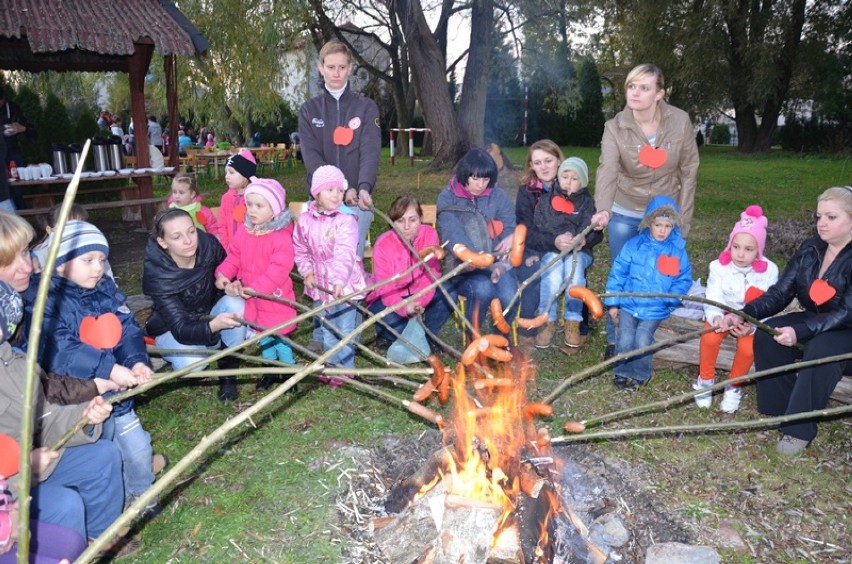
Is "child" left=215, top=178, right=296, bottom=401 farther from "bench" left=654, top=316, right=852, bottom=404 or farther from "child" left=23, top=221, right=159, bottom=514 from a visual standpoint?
"bench" left=654, top=316, right=852, bottom=404

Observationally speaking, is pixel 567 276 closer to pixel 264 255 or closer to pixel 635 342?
pixel 635 342

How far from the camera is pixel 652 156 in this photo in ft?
15.3

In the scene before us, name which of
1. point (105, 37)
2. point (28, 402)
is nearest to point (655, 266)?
point (28, 402)

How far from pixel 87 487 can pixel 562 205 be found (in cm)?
370

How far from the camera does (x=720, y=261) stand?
446cm

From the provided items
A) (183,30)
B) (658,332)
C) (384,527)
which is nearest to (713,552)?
(384,527)

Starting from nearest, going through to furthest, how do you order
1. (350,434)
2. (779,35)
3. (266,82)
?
(350,434)
(266,82)
(779,35)

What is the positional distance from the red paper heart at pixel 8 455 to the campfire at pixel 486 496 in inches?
57.2

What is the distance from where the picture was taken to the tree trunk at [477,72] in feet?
50.9

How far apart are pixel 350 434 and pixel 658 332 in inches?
95.3

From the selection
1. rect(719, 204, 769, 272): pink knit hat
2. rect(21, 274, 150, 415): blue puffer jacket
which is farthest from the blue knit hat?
rect(719, 204, 769, 272): pink knit hat

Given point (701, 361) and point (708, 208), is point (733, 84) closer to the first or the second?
point (708, 208)

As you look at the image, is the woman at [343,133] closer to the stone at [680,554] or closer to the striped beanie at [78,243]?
the striped beanie at [78,243]

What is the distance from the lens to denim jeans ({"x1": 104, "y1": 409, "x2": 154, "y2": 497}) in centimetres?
312
